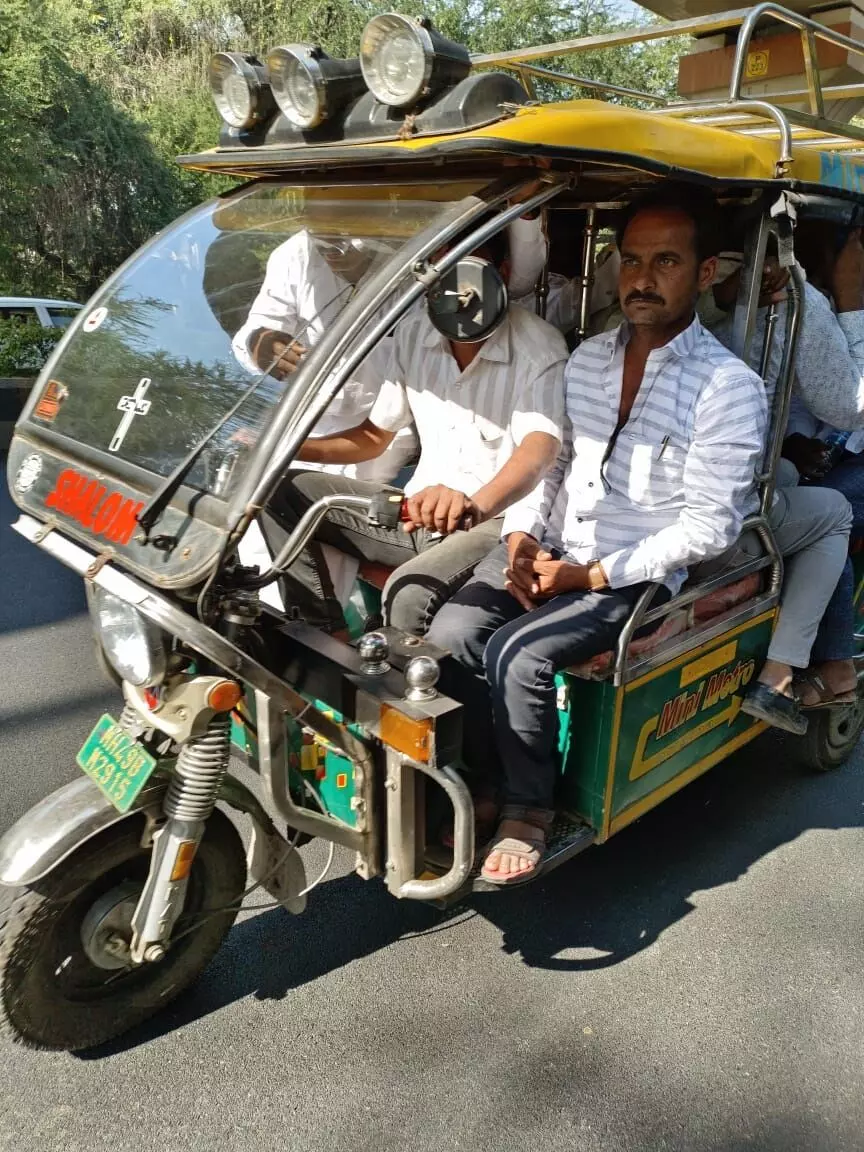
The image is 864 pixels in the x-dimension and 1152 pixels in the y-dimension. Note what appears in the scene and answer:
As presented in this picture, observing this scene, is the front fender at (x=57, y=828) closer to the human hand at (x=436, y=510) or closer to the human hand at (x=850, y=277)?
the human hand at (x=436, y=510)

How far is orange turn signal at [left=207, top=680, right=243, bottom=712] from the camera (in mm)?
1867

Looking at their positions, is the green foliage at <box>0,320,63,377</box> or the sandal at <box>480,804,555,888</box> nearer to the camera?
the sandal at <box>480,804,555,888</box>

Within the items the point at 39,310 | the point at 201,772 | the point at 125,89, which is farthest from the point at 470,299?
the point at 125,89

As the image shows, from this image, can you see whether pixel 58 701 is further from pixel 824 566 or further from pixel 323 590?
pixel 824 566

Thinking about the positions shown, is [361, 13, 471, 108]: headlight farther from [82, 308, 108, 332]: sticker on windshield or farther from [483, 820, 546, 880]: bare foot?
[483, 820, 546, 880]: bare foot

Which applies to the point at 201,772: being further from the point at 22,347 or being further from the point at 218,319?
the point at 22,347

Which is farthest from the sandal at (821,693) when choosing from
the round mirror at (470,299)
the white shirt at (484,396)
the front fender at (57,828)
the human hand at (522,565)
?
the front fender at (57,828)

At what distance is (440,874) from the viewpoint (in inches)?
89.1

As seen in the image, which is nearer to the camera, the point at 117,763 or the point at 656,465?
the point at 117,763

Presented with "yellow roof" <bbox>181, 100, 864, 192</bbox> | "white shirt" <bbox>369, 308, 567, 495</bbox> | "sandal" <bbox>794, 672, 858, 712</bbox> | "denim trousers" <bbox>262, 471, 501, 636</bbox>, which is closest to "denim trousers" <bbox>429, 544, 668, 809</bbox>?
"denim trousers" <bbox>262, 471, 501, 636</bbox>

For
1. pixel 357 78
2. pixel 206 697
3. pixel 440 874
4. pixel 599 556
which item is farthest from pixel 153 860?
pixel 357 78

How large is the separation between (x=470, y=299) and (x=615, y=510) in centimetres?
90

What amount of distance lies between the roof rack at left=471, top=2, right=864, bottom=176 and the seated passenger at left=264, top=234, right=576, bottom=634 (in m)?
0.78

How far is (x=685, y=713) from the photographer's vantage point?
2684mm
